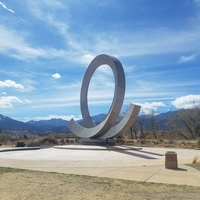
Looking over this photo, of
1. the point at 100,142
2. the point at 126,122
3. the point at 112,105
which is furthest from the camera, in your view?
the point at 100,142

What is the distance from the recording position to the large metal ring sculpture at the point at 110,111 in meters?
24.6

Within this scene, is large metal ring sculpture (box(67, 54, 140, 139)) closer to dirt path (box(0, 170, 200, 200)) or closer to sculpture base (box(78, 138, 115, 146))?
sculpture base (box(78, 138, 115, 146))

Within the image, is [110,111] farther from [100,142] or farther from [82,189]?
[82,189]

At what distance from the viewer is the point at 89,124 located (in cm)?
2977

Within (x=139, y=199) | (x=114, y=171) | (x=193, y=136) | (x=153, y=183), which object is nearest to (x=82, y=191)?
(x=139, y=199)

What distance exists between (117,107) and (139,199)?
56.3ft

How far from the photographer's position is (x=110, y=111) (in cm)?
2469

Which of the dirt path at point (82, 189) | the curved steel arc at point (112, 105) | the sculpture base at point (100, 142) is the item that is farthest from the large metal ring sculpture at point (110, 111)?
the dirt path at point (82, 189)

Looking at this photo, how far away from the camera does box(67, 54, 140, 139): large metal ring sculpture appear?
968 inches

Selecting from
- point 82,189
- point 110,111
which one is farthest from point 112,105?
point 82,189

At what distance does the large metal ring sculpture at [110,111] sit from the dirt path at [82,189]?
1402 cm

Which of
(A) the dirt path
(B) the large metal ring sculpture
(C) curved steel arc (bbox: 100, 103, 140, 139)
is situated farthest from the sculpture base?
(A) the dirt path

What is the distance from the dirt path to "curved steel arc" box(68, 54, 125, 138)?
14.2 meters

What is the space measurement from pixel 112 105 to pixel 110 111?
0.56 m
